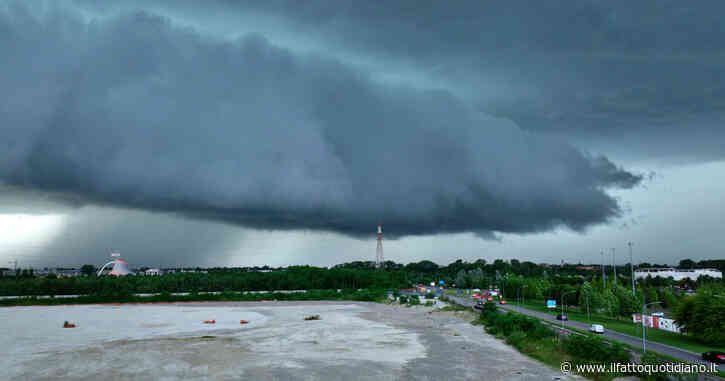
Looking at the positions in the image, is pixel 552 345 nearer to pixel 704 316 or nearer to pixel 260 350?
pixel 704 316

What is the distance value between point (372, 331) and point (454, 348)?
68.9 feet

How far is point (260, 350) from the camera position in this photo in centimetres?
6297

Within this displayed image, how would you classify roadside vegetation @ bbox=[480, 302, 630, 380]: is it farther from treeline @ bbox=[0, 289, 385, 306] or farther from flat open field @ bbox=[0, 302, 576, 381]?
treeline @ bbox=[0, 289, 385, 306]

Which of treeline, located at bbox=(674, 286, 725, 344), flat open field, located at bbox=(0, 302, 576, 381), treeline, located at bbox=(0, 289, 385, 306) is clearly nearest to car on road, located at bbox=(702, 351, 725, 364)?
treeline, located at bbox=(674, 286, 725, 344)

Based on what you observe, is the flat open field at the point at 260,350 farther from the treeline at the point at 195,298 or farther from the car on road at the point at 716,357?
the treeline at the point at 195,298

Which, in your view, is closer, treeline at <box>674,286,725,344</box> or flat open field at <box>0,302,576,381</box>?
flat open field at <box>0,302,576,381</box>

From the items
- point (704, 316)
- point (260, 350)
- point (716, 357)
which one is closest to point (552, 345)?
point (716, 357)

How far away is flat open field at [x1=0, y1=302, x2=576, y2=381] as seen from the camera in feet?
162

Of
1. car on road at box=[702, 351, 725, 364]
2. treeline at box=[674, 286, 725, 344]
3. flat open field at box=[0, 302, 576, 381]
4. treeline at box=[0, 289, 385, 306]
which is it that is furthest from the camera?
treeline at box=[0, 289, 385, 306]

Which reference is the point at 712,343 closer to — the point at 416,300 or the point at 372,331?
the point at 372,331

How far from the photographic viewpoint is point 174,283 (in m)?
194

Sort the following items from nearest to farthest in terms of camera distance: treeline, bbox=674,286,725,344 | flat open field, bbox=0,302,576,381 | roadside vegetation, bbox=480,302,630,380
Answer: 1. roadside vegetation, bbox=480,302,630,380
2. flat open field, bbox=0,302,576,381
3. treeline, bbox=674,286,725,344

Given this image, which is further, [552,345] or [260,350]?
[260,350]

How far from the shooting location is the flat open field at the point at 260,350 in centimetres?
4925
